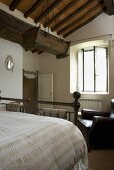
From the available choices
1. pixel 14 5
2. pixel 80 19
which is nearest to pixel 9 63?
pixel 14 5

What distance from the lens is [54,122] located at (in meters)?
1.73

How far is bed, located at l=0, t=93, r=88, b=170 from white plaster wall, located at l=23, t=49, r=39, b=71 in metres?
4.07

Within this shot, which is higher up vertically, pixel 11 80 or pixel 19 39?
pixel 19 39

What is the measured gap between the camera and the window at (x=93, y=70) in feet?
17.7

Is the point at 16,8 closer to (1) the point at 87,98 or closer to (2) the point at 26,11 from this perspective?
(2) the point at 26,11

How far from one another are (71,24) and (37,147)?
4433mm

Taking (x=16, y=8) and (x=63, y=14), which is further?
(x=63, y=14)

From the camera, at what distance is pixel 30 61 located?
227 inches

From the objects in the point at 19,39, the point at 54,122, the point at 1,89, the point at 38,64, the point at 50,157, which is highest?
the point at 19,39

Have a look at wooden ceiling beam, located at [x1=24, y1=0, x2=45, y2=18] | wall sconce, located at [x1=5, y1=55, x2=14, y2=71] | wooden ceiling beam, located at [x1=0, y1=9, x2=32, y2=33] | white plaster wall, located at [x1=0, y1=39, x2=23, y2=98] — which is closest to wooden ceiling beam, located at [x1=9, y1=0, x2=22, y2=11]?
wooden ceiling beam, located at [x1=0, y1=9, x2=32, y2=33]

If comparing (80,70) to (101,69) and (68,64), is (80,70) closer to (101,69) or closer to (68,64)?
(68,64)

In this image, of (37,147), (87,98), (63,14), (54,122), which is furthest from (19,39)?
(37,147)

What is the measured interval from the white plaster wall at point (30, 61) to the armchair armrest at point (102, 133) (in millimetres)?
3182

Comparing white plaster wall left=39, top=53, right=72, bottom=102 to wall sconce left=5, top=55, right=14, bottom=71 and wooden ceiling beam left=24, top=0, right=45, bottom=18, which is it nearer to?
wall sconce left=5, top=55, right=14, bottom=71
